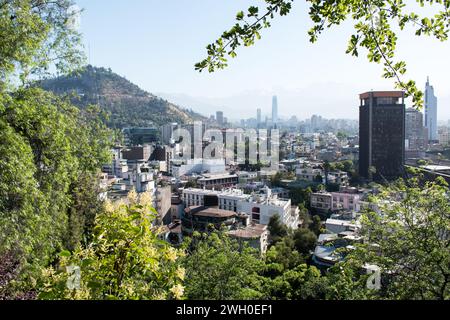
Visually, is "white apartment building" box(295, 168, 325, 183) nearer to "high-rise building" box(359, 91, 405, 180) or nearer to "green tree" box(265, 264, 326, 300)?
"high-rise building" box(359, 91, 405, 180)

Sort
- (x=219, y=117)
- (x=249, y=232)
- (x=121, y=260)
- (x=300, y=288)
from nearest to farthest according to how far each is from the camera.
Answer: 1. (x=121, y=260)
2. (x=300, y=288)
3. (x=249, y=232)
4. (x=219, y=117)

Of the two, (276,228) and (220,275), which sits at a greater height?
(220,275)

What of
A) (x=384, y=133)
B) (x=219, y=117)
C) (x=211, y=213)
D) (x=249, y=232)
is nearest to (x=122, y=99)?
(x=219, y=117)

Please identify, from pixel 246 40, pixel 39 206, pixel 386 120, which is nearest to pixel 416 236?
pixel 246 40

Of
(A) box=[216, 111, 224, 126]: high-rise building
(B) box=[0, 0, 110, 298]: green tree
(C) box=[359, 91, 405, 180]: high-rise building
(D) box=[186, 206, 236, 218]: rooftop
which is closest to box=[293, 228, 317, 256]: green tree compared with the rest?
(D) box=[186, 206, 236, 218]: rooftop

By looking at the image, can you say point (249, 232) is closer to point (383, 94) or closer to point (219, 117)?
point (383, 94)
